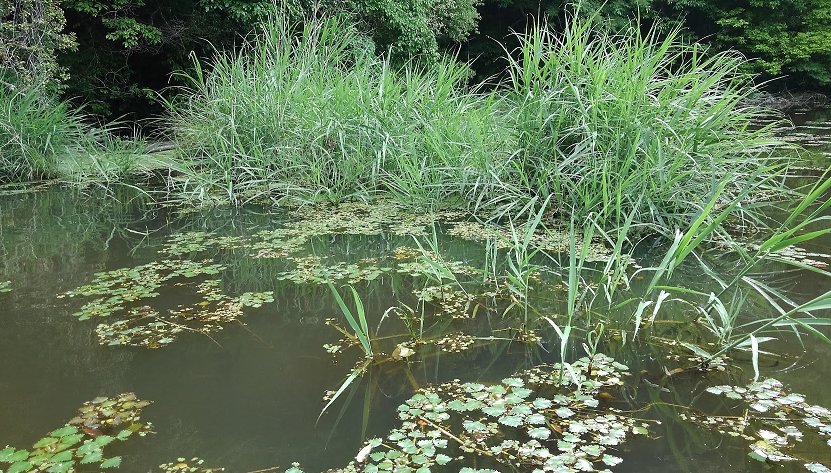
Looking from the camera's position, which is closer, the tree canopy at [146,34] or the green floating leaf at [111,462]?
the green floating leaf at [111,462]

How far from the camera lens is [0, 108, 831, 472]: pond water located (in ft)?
4.75

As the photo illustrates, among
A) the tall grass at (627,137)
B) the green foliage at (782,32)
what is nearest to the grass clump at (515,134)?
the tall grass at (627,137)

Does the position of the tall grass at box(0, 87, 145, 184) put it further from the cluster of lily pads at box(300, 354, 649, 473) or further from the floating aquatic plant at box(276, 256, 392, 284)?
the cluster of lily pads at box(300, 354, 649, 473)

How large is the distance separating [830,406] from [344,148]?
10.8ft

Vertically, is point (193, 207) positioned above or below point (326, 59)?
below

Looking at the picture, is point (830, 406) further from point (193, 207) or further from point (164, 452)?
point (193, 207)

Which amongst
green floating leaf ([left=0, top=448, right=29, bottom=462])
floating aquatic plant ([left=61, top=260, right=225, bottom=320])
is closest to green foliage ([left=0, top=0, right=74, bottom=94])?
floating aquatic plant ([left=61, top=260, right=225, bottom=320])

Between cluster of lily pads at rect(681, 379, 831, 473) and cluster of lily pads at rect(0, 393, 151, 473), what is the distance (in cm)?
145

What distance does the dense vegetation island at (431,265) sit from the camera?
4.87 ft

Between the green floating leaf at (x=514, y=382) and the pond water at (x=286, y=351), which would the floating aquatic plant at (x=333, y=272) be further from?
the green floating leaf at (x=514, y=382)

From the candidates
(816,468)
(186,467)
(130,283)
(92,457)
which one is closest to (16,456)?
(92,457)

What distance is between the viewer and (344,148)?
418 centimetres

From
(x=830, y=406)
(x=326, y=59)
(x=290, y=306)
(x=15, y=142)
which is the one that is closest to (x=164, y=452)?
(x=290, y=306)

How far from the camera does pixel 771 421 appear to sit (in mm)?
1467
